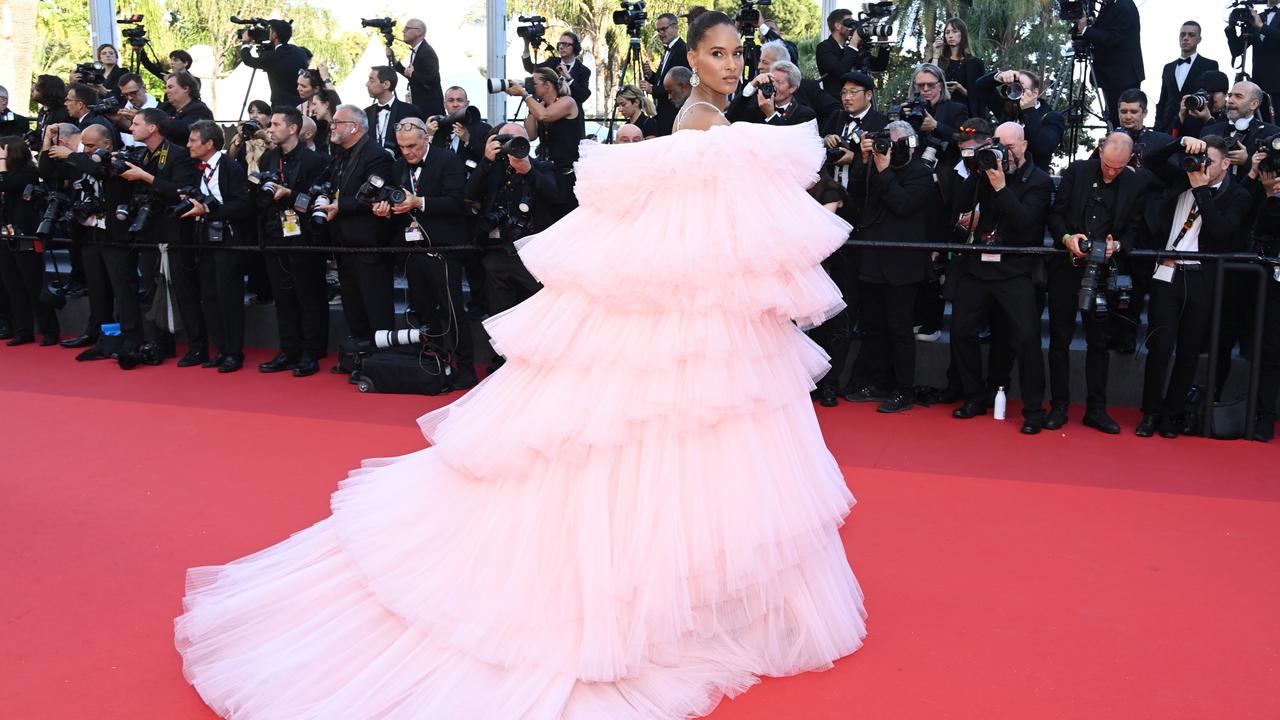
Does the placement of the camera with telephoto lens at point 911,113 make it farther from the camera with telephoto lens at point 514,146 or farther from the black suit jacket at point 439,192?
the black suit jacket at point 439,192

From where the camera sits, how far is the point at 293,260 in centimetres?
763

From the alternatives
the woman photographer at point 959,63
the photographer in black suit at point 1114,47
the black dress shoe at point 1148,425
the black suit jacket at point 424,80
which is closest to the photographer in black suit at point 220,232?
the black suit jacket at point 424,80

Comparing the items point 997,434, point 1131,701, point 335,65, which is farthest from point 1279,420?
point 335,65

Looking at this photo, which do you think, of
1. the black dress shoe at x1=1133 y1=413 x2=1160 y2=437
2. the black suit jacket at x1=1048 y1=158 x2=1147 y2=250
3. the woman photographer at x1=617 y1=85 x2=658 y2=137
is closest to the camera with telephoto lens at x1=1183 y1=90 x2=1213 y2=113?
the black suit jacket at x1=1048 y1=158 x2=1147 y2=250

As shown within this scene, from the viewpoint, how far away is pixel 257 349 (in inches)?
336

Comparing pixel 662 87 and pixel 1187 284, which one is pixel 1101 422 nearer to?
pixel 1187 284

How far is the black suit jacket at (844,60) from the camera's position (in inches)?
309

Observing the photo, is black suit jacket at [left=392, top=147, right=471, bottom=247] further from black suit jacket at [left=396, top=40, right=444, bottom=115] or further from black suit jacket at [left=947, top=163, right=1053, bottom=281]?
black suit jacket at [left=947, top=163, right=1053, bottom=281]

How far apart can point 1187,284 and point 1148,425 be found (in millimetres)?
761

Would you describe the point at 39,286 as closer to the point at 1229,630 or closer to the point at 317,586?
the point at 317,586

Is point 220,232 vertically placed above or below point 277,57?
below

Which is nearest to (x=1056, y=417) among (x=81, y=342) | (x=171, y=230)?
(x=171, y=230)

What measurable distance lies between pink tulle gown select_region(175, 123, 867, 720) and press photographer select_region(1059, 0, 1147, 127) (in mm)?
6167

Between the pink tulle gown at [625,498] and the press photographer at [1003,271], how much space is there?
3.43m
